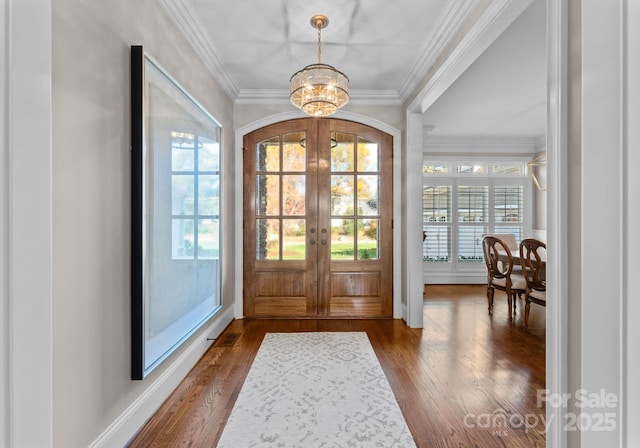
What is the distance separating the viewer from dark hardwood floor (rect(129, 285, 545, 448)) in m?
1.80

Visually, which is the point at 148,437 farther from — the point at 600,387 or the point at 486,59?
the point at 486,59

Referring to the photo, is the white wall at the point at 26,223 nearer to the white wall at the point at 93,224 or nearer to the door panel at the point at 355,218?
the white wall at the point at 93,224

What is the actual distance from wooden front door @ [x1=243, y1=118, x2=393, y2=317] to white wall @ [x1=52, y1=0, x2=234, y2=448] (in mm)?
2036

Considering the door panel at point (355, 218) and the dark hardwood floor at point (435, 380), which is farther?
the door panel at point (355, 218)

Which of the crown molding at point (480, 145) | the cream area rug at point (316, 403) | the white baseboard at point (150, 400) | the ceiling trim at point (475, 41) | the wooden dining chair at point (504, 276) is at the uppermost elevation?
the crown molding at point (480, 145)

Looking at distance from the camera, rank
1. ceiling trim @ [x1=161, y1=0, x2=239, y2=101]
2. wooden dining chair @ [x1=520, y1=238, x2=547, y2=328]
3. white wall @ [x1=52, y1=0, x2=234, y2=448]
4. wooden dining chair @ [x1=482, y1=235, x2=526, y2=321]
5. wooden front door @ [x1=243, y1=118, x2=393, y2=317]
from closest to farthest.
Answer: white wall @ [x1=52, y1=0, x2=234, y2=448], ceiling trim @ [x1=161, y1=0, x2=239, y2=101], wooden dining chair @ [x1=520, y1=238, x2=547, y2=328], wooden dining chair @ [x1=482, y1=235, x2=526, y2=321], wooden front door @ [x1=243, y1=118, x2=393, y2=317]

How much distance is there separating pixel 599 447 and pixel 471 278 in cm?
580

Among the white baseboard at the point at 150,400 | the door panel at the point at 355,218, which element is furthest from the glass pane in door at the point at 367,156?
the white baseboard at the point at 150,400

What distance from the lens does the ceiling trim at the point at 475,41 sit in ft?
6.12

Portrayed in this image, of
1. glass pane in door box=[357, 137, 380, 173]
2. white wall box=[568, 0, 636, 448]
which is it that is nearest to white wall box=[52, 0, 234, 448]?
white wall box=[568, 0, 636, 448]

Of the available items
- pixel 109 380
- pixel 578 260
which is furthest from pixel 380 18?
pixel 109 380

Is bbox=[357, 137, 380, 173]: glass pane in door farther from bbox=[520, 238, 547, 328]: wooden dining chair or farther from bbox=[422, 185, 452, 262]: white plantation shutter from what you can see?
bbox=[422, 185, 452, 262]: white plantation shutter

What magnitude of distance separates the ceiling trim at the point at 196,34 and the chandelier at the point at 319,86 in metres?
0.82

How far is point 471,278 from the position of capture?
20.5 feet
